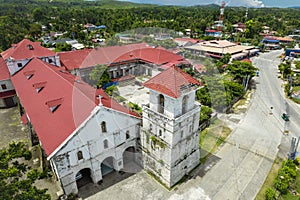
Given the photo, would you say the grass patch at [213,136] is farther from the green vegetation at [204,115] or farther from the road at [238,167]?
the green vegetation at [204,115]

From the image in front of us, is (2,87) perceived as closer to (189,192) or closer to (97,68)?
(97,68)

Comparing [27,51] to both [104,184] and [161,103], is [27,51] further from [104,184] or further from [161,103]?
[161,103]

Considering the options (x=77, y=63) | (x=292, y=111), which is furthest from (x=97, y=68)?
(x=292, y=111)

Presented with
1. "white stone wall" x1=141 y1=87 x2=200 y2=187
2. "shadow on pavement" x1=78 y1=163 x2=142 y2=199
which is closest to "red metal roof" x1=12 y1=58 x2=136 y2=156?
"white stone wall" x1=141 y1=87 x2=200 y2=187

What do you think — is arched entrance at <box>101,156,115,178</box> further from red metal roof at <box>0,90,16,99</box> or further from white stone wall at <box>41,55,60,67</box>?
red metal roof at <box>0,90,16,99</box>

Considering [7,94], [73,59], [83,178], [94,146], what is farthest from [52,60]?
[94,146]
